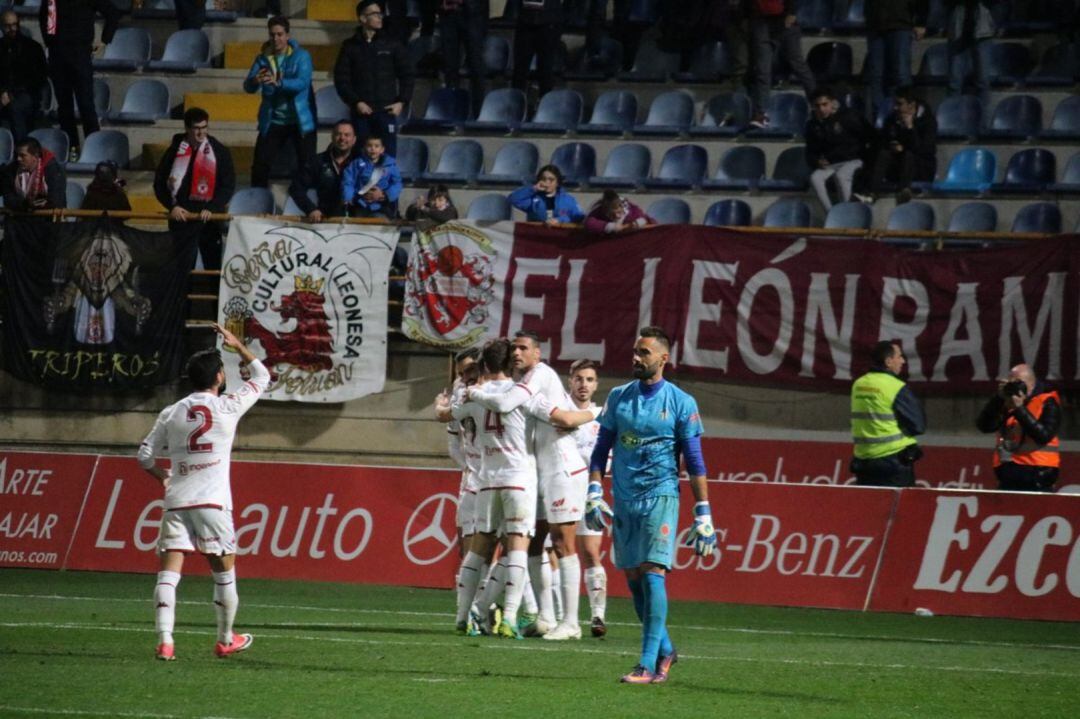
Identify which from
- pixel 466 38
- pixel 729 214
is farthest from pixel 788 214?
pixel 466 38

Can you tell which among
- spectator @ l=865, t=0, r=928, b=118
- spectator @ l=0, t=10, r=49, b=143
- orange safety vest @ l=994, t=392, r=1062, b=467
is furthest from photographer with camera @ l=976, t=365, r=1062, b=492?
spectator @ l=0, t=10, r=49, b=143

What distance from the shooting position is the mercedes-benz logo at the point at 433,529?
18.2 meters

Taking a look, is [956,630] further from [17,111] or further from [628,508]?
[17,111]

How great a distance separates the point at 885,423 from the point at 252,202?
30.7ft

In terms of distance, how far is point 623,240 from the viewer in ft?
65.7

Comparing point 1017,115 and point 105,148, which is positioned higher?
point 1017,115

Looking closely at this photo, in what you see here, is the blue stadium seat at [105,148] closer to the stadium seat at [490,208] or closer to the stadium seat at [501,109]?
the stadium seat at [501,109]

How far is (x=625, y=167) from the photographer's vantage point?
22.8m

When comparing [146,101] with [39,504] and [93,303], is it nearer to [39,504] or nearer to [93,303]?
[93,303]

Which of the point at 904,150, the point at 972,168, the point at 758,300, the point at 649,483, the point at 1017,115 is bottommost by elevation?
the point at 649,483

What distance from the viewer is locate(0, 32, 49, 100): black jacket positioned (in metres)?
24.0

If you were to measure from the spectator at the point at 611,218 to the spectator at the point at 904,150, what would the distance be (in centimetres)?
321

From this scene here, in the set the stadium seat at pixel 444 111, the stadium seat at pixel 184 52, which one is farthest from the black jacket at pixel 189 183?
the stadium seat at pixel 184 52

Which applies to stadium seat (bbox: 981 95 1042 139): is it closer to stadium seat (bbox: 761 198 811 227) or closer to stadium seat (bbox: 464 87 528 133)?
stadium seat (bbox: 761 198 811 227)
